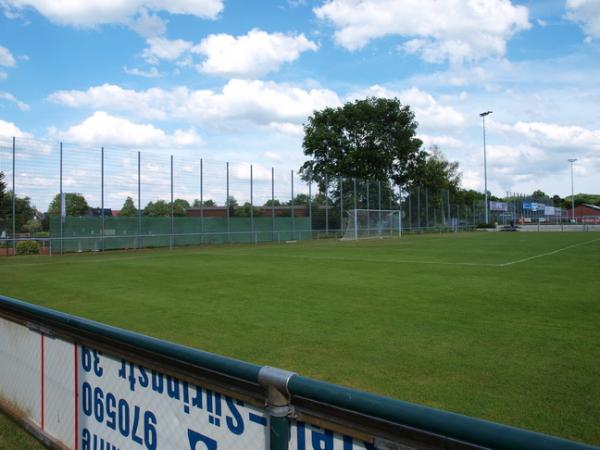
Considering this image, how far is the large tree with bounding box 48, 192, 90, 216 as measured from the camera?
2522 cm

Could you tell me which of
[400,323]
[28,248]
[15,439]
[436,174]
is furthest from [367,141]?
[15,439]

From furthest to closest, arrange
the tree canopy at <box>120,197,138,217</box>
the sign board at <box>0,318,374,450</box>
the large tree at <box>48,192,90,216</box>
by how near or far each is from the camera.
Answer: the tree canopy at <box>120,197,138,217</box>, the large tree at <box>48,192,90,216</box>, the sign board at <box>0,318,374,450</box>

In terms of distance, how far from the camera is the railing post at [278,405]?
6.47ft

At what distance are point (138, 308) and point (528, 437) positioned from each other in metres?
8.73

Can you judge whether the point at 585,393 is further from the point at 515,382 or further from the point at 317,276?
the point at 317,276

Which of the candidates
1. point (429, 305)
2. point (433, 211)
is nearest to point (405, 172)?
point (433, 211)

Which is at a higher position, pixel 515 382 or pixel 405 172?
pixel 405 172

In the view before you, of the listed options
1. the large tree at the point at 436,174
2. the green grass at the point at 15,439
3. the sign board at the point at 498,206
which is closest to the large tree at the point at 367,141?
the large tree at the point at 436,174

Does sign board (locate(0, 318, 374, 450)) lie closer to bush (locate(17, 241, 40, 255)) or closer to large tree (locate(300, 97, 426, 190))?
bush (locate(17, 241, 40, 255))

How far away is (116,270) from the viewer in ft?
53.5

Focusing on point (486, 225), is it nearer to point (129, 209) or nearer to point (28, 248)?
point (129, 209)

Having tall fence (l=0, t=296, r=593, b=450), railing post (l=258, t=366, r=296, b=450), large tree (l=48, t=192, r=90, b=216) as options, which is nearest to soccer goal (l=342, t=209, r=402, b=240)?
large tree (l=48, t=192, r=90, b=216)

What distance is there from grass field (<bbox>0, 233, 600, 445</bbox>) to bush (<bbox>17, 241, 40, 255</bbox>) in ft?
29.5

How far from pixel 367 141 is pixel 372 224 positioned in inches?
714
